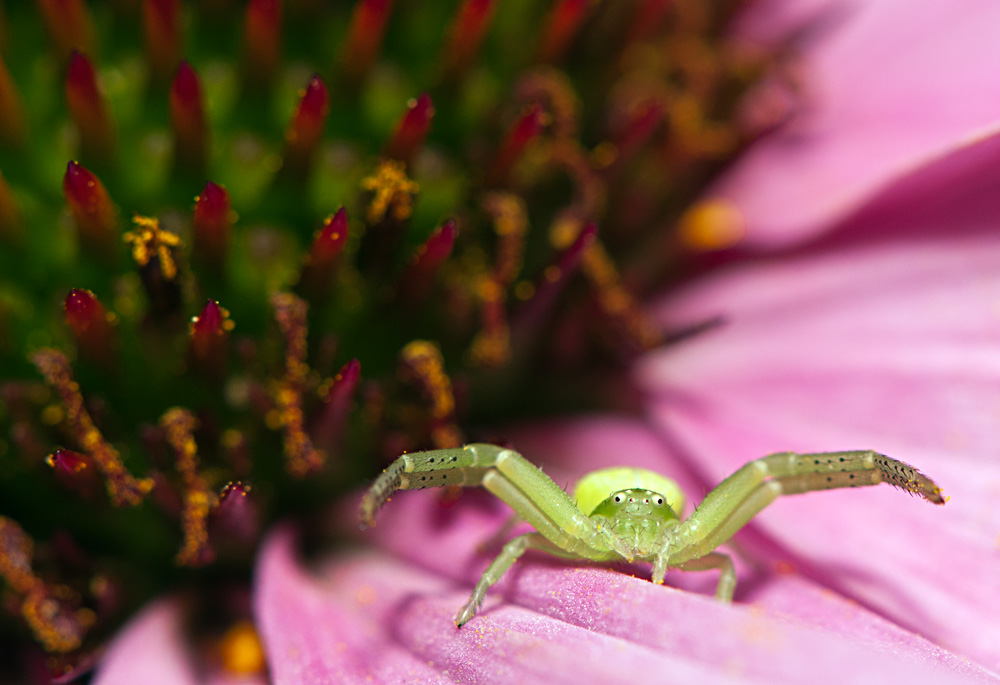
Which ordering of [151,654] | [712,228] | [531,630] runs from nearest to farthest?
[531,630], [151,654], [712,228]

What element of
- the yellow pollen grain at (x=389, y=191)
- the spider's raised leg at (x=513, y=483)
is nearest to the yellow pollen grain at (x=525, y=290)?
the yellow pollen grain at (x=389, y=191)

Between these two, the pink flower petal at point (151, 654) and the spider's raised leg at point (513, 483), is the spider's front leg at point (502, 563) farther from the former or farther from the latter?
the pink flower petal at point (151, 654)

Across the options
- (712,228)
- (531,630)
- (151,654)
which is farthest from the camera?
(712,228)

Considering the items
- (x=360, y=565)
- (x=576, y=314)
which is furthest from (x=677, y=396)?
(x=360, y=565)

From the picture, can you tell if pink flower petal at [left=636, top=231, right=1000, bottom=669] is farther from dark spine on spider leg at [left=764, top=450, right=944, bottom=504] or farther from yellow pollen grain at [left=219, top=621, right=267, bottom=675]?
yellow pollen grain at [left=219, top=621, right=267, bottom=675]

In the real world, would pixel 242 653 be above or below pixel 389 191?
below

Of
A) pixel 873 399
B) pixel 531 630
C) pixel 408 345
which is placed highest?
pixel 873 399

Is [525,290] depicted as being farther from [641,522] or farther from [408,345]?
[641,522]

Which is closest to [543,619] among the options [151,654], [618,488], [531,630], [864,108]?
[531,630]

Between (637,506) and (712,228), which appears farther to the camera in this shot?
(712,228)
